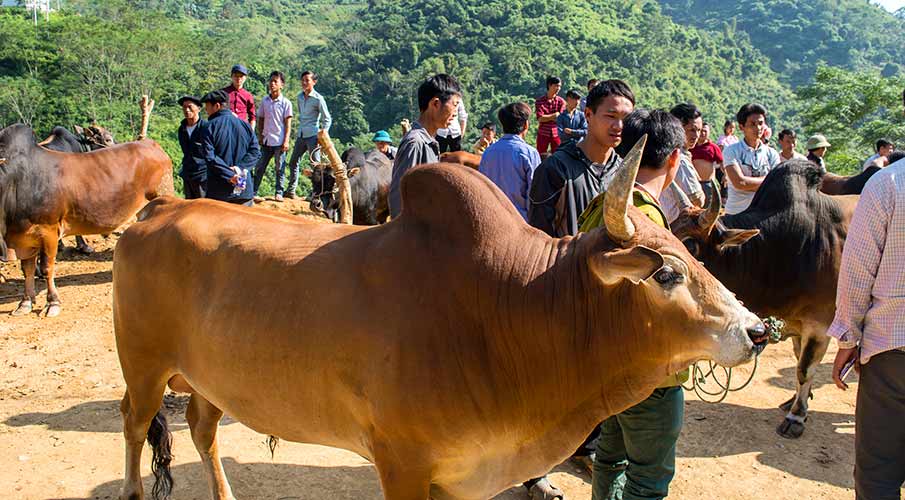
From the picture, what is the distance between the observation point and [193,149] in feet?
26.3

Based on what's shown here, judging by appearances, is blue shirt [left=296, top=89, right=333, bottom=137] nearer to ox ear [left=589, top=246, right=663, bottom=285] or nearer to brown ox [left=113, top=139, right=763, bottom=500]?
brown ox [left=113, top=139, right=763, bottom=500]

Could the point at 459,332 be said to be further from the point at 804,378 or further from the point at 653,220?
the point at 804,378

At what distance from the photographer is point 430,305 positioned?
2.74 m

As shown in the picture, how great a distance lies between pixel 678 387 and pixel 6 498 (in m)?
3.84

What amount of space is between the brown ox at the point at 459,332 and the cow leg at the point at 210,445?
90cm

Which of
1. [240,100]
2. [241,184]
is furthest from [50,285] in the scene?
[240,100]

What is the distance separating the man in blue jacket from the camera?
7719mm

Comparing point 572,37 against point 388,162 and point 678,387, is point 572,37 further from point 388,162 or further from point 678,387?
point 678,387

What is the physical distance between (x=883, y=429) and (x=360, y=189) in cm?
810

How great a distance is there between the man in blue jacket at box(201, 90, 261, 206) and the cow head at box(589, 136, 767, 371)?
6.01 m

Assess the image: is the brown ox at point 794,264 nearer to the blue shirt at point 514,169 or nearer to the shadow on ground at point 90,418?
the blue shirt at point 514,169

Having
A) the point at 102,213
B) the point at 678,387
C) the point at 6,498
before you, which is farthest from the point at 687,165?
the point at 102,213

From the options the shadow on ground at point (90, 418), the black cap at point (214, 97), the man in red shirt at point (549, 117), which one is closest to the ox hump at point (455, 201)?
the shadow on ground at point (90, 418)

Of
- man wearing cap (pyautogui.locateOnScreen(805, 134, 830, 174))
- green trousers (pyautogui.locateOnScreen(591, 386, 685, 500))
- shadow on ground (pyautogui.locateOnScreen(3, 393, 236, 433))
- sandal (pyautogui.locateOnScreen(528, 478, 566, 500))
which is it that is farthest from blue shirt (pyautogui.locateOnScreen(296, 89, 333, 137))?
green trousers (pyautogui.locateOnScreen(591, 386, 685, 500))
